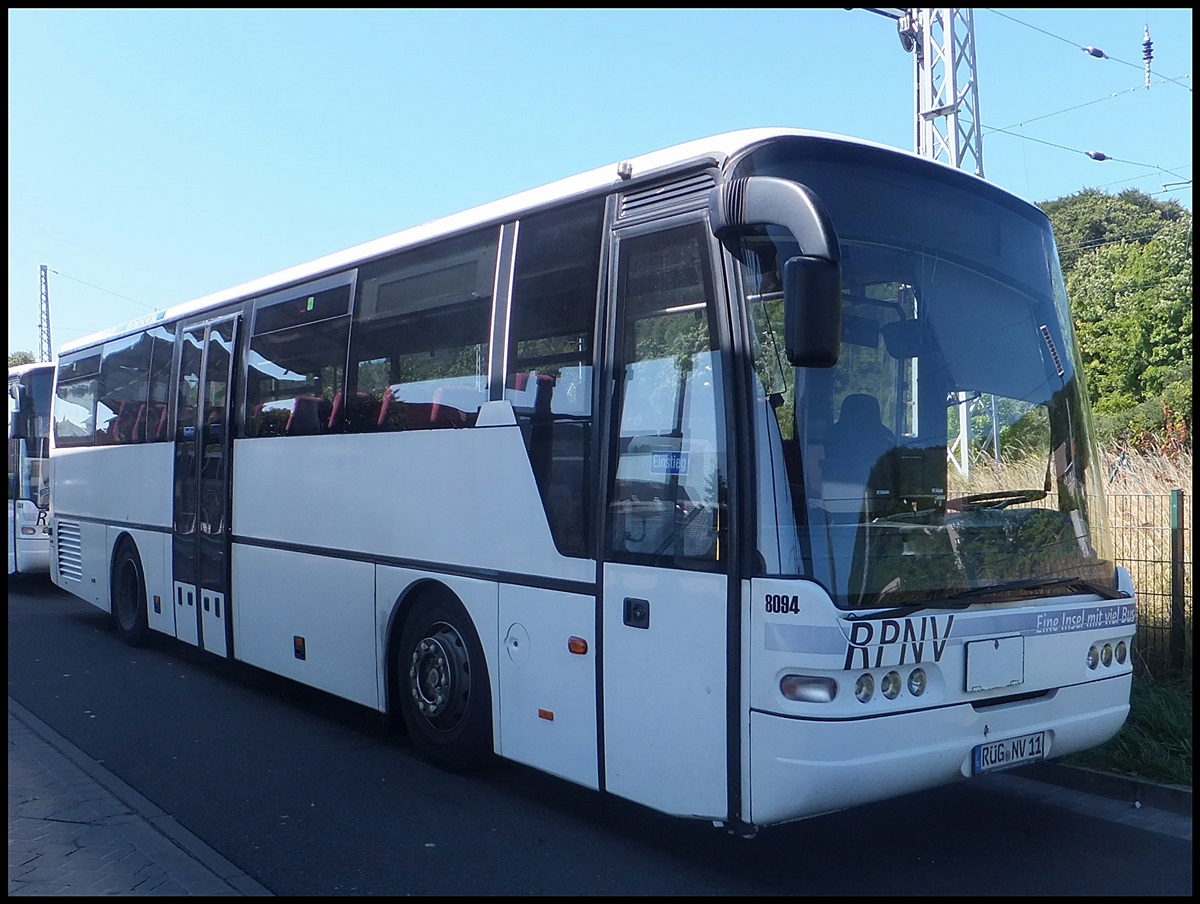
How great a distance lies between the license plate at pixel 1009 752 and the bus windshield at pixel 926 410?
0.67 metres

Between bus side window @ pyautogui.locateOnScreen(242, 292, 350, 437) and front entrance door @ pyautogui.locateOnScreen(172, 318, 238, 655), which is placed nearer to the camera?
bus side window @ pyautogui.locateOnScreen(242, 292, 350, 437)

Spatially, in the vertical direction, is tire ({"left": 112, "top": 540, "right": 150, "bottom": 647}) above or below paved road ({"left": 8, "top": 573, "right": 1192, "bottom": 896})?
above

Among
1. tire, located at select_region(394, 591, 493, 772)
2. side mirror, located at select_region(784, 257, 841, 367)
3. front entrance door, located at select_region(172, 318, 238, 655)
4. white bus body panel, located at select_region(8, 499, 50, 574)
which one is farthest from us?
white bus body panel, located at select_region(8, 499, 50, 574)

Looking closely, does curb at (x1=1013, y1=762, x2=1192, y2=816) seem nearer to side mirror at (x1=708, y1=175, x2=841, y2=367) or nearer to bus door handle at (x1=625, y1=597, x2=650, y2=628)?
bus door handle at (x1=625, y1=597, x2=650, y2=628)

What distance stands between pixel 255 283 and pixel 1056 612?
721 cm

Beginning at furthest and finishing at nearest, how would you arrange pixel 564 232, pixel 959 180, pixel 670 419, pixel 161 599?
1. pixel 161 599
2. pixel 564 232
3. pixel 959 180
4. pixel 670 419

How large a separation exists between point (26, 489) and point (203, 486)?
27.0ft

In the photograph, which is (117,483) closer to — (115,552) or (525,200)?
(115,552)

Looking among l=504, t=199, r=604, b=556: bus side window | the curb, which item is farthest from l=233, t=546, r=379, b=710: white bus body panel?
the curb

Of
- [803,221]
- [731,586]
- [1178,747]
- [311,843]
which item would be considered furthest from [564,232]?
[1178,747]

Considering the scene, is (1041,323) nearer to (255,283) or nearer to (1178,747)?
(1178,747)

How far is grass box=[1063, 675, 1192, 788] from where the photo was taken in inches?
259

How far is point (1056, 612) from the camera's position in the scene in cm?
555

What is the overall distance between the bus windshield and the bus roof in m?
0.17
